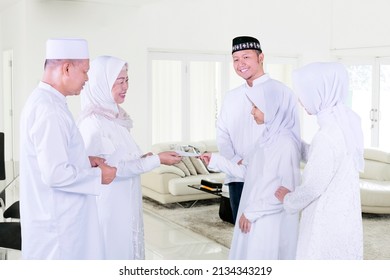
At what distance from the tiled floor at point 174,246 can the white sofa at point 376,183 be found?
1.99 m

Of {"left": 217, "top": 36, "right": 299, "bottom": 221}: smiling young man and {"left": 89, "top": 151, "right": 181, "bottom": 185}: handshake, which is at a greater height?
{"left": 217, "top": 36, "right": 299, "bottom": 221}: smiling young man

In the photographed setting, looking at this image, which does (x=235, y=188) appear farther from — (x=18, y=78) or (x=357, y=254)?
(x=18, y=78)

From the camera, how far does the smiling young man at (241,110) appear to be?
3135mm

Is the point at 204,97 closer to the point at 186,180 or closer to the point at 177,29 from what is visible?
the point at 177,29

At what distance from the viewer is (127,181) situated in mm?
2873

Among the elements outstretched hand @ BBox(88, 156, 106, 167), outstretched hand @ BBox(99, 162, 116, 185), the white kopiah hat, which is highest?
the white kopiah hat

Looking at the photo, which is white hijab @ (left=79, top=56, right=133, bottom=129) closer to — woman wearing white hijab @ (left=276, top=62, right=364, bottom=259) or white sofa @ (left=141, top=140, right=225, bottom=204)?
woman wearing white hijab @ (left=276, top=62, right=364, bottom=259)

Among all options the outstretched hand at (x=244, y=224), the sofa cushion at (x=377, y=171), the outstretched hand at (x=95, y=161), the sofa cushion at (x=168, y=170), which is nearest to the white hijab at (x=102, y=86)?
the outstretched hand at (x=95, y=161)

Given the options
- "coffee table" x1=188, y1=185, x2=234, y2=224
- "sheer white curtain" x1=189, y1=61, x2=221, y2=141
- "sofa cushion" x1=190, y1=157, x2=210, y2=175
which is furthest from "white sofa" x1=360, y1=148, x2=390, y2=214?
"sheer white curtain" x1=189, y1=61, x2=221, y2=141

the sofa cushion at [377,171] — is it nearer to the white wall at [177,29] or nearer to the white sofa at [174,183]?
the white sofa at [174,183]

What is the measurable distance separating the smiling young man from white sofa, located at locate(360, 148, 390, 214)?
3.04m

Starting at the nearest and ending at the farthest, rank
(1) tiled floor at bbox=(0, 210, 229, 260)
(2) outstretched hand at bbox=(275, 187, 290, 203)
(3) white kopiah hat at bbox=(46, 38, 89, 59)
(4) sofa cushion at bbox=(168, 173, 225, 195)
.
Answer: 1. (3) white kopiah hat at bbox=(46, 38, 89, 59)
2. (2) outstretched hand at bbox=(275, 187, 290, 203)
3. (1) tiled floor at bbox=(0, 210, 229, 260)
4. (4) sofa cushion at bbox=(168, 173, 225, 195)

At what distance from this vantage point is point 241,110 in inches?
128

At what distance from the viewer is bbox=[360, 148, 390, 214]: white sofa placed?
5.91 metres
